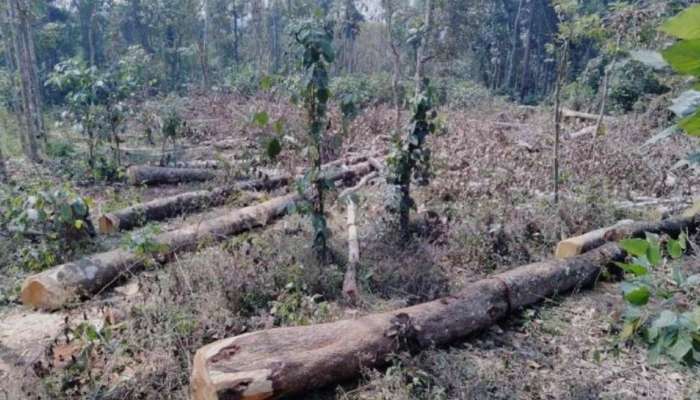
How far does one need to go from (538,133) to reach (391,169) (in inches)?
226

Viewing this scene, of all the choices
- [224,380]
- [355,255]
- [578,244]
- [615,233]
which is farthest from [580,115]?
[224,380]

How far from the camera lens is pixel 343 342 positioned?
263 centimetres

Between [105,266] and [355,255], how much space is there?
2.08 m

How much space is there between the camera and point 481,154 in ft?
24.5

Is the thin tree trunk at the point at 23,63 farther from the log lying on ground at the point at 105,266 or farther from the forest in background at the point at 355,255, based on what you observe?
the log lying on ground at the point at 105,266

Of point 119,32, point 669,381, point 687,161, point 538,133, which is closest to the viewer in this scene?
point 687,161

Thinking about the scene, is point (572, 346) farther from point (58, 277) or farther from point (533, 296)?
point (58, 277)

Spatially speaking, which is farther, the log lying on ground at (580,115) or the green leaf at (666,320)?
the log lying on ground at (580,115)

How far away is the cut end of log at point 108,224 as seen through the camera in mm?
4852

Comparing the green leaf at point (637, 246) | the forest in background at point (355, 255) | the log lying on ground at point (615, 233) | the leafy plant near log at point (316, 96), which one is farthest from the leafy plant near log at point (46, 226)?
the log lying on ground at point (615, 233)

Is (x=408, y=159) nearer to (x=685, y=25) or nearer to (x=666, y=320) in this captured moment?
(x=666, y=320)

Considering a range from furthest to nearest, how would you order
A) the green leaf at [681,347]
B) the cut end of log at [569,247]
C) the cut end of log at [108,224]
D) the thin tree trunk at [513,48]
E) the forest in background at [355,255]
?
the thin tree trunk at [513,48]
the cut end of log at [108,224]
the cut end of log at [569,247]
the forest in background at [355,255]
the green leaf at [681,347]

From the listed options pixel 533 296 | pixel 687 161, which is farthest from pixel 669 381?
pixel 687 161

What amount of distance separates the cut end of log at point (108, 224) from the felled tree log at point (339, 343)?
3038mm
